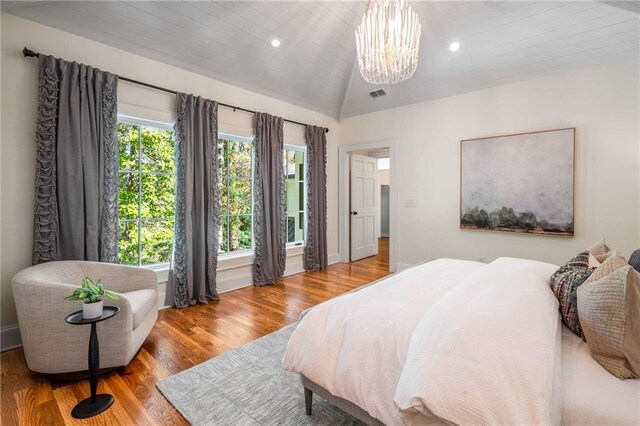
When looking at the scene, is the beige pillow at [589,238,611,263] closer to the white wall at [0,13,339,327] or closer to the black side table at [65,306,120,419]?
the black side table at [65,306,120,419]

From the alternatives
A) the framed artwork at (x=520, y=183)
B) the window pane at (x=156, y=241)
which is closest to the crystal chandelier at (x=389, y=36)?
the framed artwork at (x=520, y=183)

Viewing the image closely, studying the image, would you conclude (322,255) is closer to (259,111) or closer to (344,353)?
(259,111)

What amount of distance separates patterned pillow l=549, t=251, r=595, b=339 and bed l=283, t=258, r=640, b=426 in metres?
0.05

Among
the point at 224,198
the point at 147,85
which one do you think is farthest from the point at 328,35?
the point at 224,198

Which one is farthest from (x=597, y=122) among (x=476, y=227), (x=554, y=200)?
(x=476, y=227)

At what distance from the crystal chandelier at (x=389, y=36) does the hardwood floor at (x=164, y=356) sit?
253cm

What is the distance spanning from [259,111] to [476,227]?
346 cm

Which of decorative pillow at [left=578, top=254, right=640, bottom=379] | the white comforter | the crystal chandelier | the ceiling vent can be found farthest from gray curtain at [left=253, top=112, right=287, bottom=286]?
decorative pillow at [left=578, top=254, right=640, bottom=379]

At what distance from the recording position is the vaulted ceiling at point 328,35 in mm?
2646

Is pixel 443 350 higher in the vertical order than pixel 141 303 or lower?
higher

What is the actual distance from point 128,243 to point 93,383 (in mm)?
1743

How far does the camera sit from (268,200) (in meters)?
4.05

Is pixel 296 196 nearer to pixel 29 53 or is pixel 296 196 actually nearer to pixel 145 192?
pixel 145 192

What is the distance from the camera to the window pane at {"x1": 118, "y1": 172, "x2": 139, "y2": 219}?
119 inches
